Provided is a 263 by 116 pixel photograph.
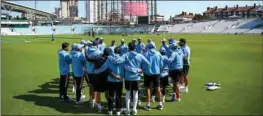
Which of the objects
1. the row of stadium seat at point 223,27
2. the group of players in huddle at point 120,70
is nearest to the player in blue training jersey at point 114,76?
the group of players in huddle at point 120,70

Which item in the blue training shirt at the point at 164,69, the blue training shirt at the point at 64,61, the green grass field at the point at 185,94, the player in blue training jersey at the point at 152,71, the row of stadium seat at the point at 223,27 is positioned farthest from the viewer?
the row of stadium seat at the point at 223,27

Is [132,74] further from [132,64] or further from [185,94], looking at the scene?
[185,94]

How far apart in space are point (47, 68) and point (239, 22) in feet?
238

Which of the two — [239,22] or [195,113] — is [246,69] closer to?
[195,113]

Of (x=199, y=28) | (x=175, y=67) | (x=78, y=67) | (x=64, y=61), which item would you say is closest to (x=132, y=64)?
(x=78, y=67)

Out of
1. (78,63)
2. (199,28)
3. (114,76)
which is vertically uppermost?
(199,28)

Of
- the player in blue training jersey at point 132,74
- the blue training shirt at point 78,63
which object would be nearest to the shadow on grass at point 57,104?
the blue training shirt at point 78,63

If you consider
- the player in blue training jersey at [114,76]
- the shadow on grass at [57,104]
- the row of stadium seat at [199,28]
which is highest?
the row of stadium seat at [199,28]

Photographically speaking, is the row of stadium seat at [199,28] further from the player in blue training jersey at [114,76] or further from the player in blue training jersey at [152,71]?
the player in blue training jersey at [114,76]

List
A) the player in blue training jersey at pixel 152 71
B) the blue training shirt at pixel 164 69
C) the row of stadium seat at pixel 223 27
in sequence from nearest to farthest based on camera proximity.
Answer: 1. the player in blue training jersey at pixel 152 71
2. the blue training shirt at pixel 164 69
3. the row of stadium seat at pixel 223 27

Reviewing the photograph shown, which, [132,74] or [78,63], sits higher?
[78,63]

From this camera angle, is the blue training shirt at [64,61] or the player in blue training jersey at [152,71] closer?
the player in blue training jersey at [152,71]

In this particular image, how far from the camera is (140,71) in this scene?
10.4m

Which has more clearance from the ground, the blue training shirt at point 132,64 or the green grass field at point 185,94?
the blue training shirt at point 132,64
